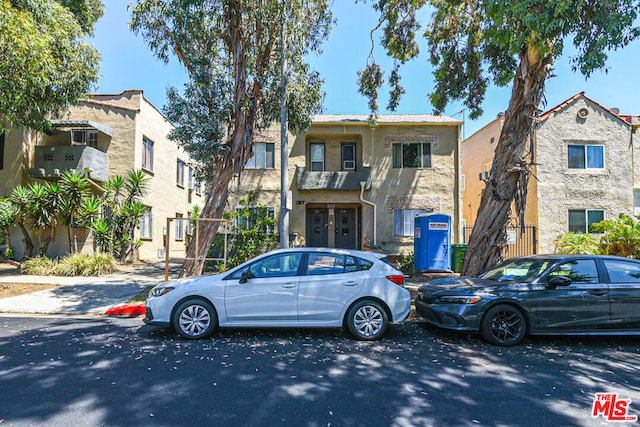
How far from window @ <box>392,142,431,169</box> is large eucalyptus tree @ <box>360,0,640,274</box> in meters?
4.13

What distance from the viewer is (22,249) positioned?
1545 cm

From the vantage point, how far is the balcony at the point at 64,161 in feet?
48.6

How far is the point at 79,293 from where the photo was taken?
9734mm

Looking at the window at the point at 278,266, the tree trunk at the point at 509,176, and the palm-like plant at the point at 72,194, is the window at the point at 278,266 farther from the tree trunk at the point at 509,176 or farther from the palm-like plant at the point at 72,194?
the palm-like plant at the point at 72,194

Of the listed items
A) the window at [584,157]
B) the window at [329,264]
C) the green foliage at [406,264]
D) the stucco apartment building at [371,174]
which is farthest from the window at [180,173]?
the window at [584,157]

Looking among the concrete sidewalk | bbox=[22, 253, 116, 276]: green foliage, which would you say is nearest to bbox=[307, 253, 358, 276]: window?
the concrete sidewalk

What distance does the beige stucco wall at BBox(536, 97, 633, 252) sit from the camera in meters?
16.8

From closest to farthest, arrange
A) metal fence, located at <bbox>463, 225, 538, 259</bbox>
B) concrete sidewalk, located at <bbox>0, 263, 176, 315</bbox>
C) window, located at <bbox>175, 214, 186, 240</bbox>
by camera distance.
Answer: concrete sidewalk, located at <bbox>0, 263, 176, 315</bbox> < metal fence, located at <bbox>463, 225, 538, 259</bbox> < window, located at <bbox>175, 214, 186, 240</bbox>

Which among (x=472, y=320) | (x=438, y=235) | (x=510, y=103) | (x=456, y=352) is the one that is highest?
(x=510, y=103)

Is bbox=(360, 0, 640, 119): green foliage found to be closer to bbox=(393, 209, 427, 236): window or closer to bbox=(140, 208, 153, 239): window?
bbox=(393, 209, 427, 236): window

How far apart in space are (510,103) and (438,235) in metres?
4.84

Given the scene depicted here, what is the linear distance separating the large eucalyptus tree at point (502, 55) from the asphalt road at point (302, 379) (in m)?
3.75

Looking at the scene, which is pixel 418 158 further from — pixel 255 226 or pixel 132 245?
pixel 132 245

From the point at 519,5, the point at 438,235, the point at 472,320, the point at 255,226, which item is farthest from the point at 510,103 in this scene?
the point at 255,226
